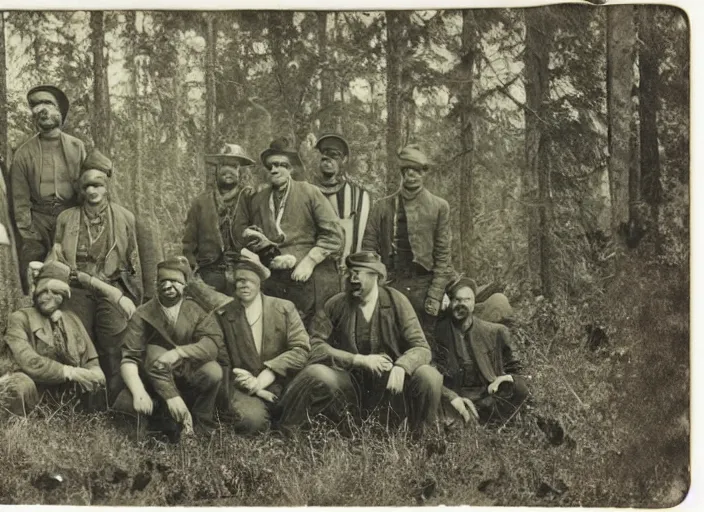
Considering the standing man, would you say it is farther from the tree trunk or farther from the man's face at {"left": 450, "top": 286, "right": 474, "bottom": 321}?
the tree trunk

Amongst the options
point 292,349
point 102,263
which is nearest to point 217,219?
point 102,263

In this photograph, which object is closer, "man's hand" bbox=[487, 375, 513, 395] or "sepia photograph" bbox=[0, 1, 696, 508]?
"sepia photograph" bbox=[0, 1, 696, 508]

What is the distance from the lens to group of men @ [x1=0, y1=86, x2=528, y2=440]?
304 inches

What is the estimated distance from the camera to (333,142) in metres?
7.89

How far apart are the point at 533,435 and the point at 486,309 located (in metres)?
1.01

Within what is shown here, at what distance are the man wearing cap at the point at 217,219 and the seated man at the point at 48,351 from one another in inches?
38.7

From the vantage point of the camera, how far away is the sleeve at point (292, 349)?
304 inches

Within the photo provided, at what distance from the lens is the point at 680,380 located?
787cm

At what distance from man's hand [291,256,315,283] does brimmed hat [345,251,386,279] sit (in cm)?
27

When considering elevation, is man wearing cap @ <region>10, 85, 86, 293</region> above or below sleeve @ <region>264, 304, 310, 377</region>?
above

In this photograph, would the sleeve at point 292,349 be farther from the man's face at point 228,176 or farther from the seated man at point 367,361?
the man's face at point 228,176

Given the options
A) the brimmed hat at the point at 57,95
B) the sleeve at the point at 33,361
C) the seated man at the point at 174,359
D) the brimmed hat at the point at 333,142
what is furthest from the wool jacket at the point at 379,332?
the brimmed hat at the point at 57,95

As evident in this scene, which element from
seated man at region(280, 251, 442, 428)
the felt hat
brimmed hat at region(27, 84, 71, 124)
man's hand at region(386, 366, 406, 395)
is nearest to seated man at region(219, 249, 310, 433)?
seated man at region(280, 251, 442, 428)

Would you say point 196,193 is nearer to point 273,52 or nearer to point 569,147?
point 273,52
